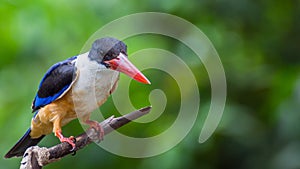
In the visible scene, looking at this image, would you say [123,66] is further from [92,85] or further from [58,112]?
[58,112]

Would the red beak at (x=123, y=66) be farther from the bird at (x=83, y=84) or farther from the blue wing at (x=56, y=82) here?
the blue wing at (x=56, y=82)

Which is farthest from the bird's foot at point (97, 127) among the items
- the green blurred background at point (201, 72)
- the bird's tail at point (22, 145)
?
the green blurred background at point (201, 72)

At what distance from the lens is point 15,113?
1.66m

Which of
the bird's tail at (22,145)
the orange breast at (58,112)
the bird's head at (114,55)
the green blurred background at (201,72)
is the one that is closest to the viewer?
the bird's head at (114,55)

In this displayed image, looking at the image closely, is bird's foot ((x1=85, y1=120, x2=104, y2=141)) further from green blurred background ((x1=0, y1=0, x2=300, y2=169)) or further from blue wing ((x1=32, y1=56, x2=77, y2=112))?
green blurred background ((x1=0, y1=0, x2=300, y2=169))

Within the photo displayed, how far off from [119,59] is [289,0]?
5.66 ft

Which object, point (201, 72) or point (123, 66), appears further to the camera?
point (201, 72)

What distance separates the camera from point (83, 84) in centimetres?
88

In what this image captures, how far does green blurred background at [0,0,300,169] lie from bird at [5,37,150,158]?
0.41m

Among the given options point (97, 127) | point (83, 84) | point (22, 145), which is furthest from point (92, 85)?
point (22, 145)

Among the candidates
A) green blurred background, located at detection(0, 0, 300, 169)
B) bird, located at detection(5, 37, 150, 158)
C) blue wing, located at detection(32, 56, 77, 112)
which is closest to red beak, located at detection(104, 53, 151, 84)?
bird, located at detection(5, 37, 150, 158)

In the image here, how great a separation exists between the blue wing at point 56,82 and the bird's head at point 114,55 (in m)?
0.09

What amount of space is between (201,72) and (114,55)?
1395 millimetres

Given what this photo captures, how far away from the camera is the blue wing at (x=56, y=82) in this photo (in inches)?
36.2
